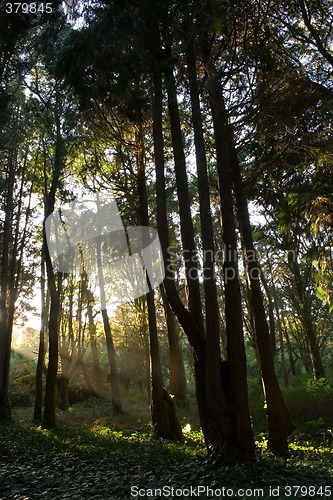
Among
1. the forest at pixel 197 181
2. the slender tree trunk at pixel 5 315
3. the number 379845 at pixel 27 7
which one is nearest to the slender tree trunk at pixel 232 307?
the forest at pixel 197 181

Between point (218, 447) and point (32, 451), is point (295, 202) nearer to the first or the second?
point (218, 447)

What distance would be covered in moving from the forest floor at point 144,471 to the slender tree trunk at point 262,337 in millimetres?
469

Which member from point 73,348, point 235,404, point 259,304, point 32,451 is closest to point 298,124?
point 259,304

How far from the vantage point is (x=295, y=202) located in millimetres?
9547

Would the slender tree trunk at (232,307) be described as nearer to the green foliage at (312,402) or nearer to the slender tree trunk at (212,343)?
the slender tree trunk at (212,343)

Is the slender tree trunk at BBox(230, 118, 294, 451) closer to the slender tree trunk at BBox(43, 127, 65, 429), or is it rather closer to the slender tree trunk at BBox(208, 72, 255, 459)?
the slender tree trunk at BBox(208, 72, 255, 459)

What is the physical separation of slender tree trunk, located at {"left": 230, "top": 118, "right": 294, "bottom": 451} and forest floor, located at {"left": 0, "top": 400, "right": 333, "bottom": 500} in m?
0.47

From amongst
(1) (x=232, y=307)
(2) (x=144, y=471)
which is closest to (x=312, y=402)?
(1) (x=232, y=307)

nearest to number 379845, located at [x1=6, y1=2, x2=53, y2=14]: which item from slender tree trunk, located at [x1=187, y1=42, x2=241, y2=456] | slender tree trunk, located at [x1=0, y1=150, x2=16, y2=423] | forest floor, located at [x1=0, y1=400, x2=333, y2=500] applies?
slender tree trunk, located at [x1=187, y1=42, x2=241, y2=456]

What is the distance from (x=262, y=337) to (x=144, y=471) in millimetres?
3680

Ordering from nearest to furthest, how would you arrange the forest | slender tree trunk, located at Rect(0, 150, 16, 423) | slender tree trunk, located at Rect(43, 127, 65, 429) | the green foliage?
the forest
slender tree trunk, located at Rect(43, 127, 65, 429)
the green foliage
slender tree trunk, located at Rect(0, 150, 16, 423)

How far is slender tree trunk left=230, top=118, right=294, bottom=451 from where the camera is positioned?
27.5 feet

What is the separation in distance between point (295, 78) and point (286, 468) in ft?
24.7

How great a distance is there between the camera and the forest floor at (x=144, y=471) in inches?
207
